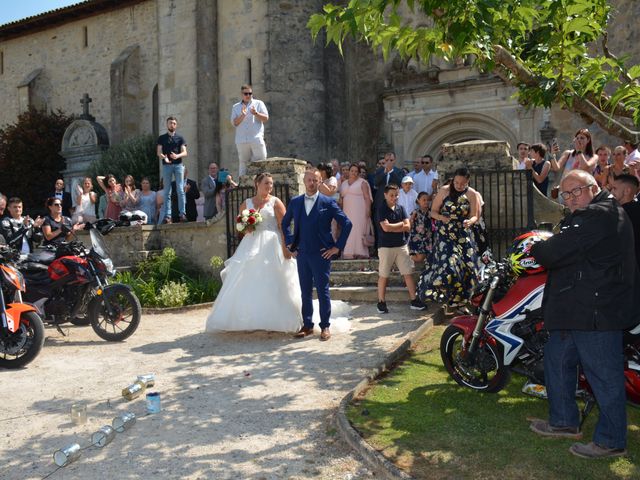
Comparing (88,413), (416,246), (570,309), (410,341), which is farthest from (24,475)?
(416,246)

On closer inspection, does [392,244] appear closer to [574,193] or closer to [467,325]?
[467,325]

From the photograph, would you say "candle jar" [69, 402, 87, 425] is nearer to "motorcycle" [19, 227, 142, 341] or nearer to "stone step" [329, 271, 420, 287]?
"motorcycle" [19, 227, 142, 341]

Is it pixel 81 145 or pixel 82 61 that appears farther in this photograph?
pixel 82 61

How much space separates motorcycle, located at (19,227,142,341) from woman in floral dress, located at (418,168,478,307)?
12.3ft

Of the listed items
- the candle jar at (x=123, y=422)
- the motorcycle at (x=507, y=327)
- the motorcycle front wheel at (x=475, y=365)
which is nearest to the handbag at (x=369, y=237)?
the motorcycle front wheel at (x=475, y=365)

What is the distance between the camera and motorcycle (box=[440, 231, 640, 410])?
15.6 feet

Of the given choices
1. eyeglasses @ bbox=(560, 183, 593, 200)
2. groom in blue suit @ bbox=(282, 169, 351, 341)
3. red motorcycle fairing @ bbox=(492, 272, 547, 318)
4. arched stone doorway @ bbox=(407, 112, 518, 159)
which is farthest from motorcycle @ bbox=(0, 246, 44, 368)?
arched stone doorway @ bbox=(407, 112, 518, 159)

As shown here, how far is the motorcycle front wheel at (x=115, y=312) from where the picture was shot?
25.0 ft

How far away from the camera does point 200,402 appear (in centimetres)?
519

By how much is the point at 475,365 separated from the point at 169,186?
8.70m

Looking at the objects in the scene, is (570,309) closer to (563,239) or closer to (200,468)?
(563,239)

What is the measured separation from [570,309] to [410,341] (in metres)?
2.93

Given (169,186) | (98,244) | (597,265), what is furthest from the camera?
(169,186)

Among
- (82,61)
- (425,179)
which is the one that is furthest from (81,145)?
(425,179)
